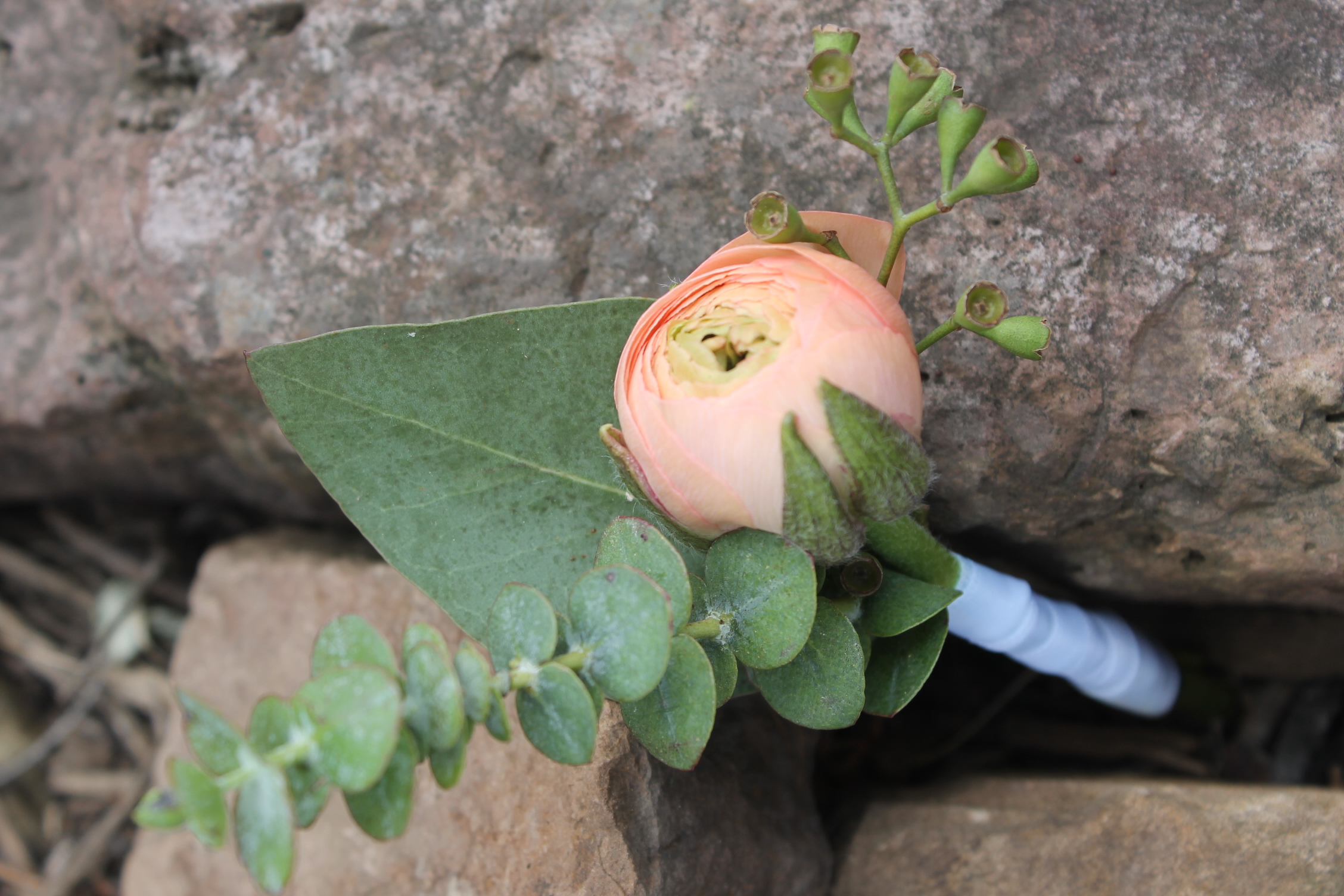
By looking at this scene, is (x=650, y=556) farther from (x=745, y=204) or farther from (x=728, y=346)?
(x=745, y=204)

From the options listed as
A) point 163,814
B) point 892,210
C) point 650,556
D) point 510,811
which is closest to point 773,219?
point 892,210

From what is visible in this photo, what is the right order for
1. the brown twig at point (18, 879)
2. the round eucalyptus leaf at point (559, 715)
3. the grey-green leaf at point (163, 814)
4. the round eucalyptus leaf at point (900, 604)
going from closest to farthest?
the grey-green leaf at point (163, 814)
the round eucalyptus leaf at point (559, 715)
the round eucalyptus leaf at point (900, 604)
the brown twig at point (18, 879)

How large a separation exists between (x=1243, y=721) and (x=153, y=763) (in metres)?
1.41

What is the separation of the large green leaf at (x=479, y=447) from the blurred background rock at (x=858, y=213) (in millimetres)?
139

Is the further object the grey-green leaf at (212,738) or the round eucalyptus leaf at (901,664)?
the round eucalyptus leaf at (901,664)

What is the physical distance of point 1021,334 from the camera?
61 cm

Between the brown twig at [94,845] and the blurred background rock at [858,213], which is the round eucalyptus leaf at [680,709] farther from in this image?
the brown twig at [94,845]

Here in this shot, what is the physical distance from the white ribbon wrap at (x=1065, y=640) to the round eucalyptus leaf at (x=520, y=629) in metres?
0.31

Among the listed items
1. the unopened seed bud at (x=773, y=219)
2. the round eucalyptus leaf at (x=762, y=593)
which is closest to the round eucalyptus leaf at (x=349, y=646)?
the round eucalyptus leaf at (x=762, y=593)

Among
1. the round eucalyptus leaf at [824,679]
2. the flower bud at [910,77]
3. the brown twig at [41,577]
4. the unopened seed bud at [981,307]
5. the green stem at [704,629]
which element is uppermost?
the flower bud at [910,77]

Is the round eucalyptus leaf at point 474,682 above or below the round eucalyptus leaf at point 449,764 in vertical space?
above

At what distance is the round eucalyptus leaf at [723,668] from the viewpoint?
0.66m

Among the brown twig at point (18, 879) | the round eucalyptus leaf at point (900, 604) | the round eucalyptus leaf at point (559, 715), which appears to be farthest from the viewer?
the brown twig at point (18, 879)

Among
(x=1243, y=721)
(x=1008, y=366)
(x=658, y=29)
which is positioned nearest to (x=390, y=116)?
(x=658, y=29)
